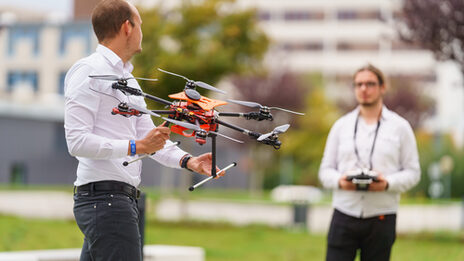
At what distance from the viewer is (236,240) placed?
615 inches

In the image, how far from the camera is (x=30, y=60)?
26.7 m

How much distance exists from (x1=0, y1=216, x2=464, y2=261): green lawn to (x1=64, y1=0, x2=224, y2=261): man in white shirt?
7078mm

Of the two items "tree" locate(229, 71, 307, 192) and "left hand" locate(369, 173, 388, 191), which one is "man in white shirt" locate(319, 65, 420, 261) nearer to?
"left hand" locate(369, 173, 388, 191)

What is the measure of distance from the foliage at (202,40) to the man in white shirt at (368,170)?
13.3 metres

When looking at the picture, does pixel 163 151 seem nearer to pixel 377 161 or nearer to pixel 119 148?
pixel 119 148

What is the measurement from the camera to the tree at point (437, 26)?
13.9 metres

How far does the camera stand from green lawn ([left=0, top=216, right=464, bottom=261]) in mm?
12273

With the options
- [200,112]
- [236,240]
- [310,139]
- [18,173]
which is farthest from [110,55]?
[310,139]

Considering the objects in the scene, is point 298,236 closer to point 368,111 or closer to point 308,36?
point 368,111

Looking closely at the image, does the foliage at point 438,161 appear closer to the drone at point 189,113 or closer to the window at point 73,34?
the window at point 73,34

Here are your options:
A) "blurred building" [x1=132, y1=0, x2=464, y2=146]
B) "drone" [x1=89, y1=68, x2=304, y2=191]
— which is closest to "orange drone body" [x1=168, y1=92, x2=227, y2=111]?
"drone" [x1=89, y1=68, x2=304, y2=191]

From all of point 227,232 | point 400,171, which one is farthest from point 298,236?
point 400,171

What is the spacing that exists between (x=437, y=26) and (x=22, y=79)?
62.5 feet

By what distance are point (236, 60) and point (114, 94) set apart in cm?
1656
